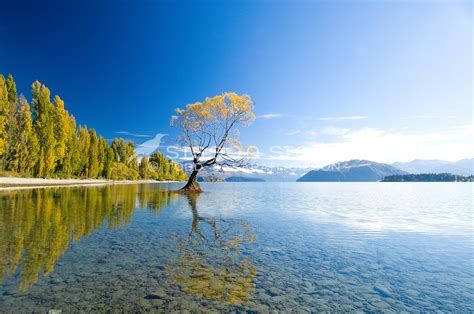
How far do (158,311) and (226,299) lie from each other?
1.47m

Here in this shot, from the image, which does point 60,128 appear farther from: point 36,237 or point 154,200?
point 36,237

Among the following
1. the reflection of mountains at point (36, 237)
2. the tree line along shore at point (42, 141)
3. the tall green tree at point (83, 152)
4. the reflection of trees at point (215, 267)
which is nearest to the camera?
the reflection of trees at point (215, 267)

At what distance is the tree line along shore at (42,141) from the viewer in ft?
173

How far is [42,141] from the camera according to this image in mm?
57875

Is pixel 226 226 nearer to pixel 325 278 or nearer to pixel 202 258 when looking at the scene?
pixel 202 258

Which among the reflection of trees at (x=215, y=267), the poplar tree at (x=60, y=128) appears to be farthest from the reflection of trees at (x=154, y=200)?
the poplar tree at (x=60, y=128)

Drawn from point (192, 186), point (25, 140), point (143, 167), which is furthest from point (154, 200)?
point (143, 167)

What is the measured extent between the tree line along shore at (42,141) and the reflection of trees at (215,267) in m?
51.1

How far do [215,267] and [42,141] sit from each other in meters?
65.9

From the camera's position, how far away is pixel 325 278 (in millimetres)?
7375

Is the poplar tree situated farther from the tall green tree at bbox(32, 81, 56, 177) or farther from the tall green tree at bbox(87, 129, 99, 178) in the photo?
the tall green tree at bbox(87, 129, 99, 178)

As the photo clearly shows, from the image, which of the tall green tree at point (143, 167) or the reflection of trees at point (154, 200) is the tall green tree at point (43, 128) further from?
the tall green tree at point (143, 167)

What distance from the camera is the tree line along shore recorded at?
173ft

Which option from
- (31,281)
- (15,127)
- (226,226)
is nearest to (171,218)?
(226,226)
